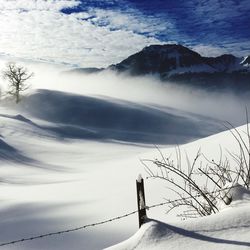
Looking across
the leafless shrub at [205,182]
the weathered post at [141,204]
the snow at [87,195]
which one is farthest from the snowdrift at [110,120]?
the weathered post at [141,204]

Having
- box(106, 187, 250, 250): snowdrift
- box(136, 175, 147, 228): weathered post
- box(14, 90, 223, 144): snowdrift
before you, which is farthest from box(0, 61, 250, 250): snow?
box(14, 90, 223, 144): snowdrift

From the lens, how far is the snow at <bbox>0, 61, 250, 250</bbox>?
3.03 m

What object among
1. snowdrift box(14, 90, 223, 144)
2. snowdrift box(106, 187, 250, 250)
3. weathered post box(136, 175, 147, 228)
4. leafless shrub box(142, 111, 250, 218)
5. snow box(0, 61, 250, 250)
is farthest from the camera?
snowdrift box(14, 90, 223, 144)

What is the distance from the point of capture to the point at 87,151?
2608 cm

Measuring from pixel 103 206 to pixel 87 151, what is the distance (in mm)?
18329

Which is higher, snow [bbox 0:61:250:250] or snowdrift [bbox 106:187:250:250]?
snowdrift [bbox 106:187:250:250]

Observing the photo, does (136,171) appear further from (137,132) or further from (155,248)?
(137,132)

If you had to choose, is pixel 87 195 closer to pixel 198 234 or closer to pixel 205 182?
pixel 205 182

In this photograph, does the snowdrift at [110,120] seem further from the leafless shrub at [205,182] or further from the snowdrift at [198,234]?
the snowdrift at [198,234]

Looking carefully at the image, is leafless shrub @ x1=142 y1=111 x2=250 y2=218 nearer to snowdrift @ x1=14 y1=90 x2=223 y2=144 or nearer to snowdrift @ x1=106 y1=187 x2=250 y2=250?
snowdrift @ x1=106 y1=187 x2=250 y2=250

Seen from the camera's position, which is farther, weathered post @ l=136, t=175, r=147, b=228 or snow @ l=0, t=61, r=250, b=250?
weathered post @ l=136, t=175, r=147, b=228

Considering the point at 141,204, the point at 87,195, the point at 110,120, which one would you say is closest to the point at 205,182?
the point at 87,195

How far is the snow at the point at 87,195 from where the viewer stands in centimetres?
303

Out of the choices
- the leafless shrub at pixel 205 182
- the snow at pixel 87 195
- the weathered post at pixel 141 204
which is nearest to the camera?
the snow at pixel 87 195
